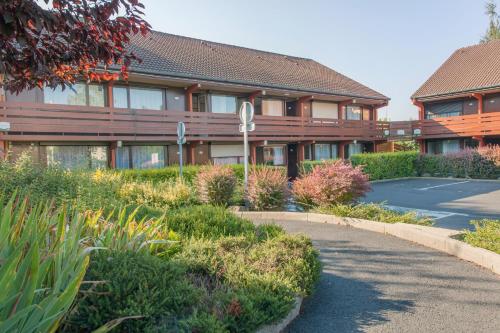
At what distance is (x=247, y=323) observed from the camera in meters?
3.32

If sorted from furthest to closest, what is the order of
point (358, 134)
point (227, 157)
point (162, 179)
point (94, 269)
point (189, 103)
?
1. point (358, 134)
2. point (227, 157)
3. point (189, 103)
4. point (162, 179)
5. point (94, 269)

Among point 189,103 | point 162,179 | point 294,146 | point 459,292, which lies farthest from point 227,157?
point 459,292

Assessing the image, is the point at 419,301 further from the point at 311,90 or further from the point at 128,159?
the point at 311,90

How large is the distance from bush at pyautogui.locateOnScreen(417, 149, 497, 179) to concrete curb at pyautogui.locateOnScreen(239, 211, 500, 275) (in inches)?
659

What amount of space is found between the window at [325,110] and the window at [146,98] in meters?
10.8

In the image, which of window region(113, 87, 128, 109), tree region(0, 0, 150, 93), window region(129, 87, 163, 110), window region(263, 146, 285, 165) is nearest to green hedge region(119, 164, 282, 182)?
window region(113, 87, 128, 109)

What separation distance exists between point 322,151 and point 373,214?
17880 mm

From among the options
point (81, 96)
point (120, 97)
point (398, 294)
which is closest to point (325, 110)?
point (120, 97)

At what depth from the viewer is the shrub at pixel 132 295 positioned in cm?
293

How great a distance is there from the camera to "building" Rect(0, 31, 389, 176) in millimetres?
15578

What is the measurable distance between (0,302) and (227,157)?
20.0 metres

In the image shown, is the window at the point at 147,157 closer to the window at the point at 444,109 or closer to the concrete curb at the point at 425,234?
the concrete curb at the point at 425,234

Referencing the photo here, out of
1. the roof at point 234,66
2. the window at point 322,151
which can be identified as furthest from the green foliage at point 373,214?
the window at point 322,151

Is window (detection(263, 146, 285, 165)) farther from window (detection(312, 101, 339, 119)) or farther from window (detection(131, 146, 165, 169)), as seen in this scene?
window (detection(131, 146, 165, 169))
